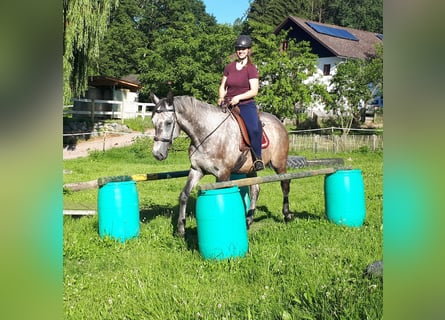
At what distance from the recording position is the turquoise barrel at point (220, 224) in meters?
3.95

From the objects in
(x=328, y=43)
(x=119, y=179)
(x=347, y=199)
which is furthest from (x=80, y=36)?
(x=328, y=43)

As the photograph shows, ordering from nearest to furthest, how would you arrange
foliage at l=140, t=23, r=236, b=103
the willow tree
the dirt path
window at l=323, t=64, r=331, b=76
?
the willow tree < the dirt path < foliage at l=140, t=23, r=236, b=103 < window at l=323, t=64, r=331, b=76

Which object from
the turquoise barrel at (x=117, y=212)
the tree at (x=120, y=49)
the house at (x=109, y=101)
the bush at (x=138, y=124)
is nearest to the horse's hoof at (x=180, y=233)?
the turquoise barrel at (x=117, y=212)

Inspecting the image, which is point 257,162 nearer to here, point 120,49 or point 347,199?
point 347,199

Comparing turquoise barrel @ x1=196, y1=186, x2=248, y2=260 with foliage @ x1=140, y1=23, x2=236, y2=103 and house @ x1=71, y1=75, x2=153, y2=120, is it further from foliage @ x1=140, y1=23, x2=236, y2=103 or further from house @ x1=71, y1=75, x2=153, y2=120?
house @ x1=71, y1=75, x2=153, y2=120

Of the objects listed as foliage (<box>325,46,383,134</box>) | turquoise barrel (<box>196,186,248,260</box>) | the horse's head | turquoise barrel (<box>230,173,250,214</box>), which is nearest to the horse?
the horse's head

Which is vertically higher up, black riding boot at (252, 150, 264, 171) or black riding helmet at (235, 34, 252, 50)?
black riding helmet at (235, 34, 252, 50)

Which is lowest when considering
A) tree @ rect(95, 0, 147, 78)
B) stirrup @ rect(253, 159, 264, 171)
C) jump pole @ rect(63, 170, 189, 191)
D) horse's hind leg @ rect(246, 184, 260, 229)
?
horse's hind leg @ rect(246, 184, 260, 229)

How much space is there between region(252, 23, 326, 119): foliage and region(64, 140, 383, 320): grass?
13629 millimetres

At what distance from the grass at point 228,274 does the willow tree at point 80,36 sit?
1170 centimetres

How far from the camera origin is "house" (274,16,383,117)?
2356cm

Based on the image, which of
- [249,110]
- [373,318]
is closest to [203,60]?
[249,110]
